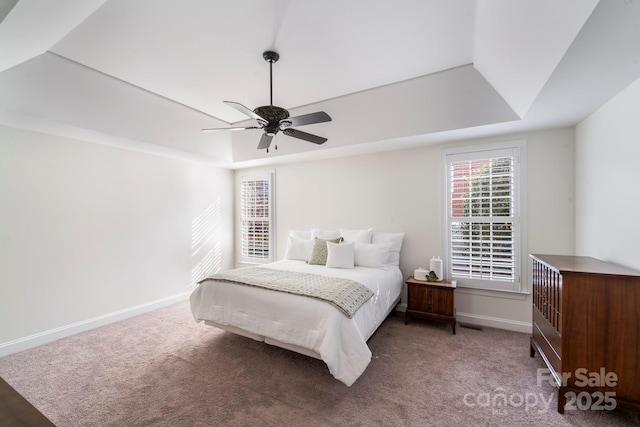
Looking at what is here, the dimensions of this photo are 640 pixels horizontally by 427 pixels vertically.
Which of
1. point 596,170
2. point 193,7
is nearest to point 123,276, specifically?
point 193,7

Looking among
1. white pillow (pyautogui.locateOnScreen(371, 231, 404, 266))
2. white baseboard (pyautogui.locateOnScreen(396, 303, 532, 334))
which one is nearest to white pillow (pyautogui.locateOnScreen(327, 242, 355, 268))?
white pillow (pyautogui.locateOnScreen(371, 231, 404, 266))

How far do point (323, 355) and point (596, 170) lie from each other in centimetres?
306

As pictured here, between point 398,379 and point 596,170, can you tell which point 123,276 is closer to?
point 398,379

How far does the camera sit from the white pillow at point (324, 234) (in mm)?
4238

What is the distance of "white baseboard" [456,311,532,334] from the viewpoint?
10.7 feet

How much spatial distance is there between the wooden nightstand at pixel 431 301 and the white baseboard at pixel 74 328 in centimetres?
366

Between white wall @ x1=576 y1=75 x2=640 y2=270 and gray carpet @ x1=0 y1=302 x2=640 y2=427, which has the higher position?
white wall @ x1=576 y1=75 x2=640 y2=270

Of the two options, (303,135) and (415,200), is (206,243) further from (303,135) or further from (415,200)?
(415,200)

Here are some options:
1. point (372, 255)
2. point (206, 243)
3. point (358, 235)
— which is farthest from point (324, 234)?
point (206, 243)

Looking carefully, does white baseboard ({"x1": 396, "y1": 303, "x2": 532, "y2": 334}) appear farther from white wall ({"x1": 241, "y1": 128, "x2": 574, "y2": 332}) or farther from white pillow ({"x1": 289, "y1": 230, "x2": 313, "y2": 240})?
white pillow ({"x1": 289, "y1": 230, "x2": 313, "y2": 240})

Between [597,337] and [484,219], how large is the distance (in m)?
1.75

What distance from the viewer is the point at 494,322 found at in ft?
11.2

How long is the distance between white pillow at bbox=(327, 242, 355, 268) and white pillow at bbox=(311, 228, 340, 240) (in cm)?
57

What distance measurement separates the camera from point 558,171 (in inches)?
123
